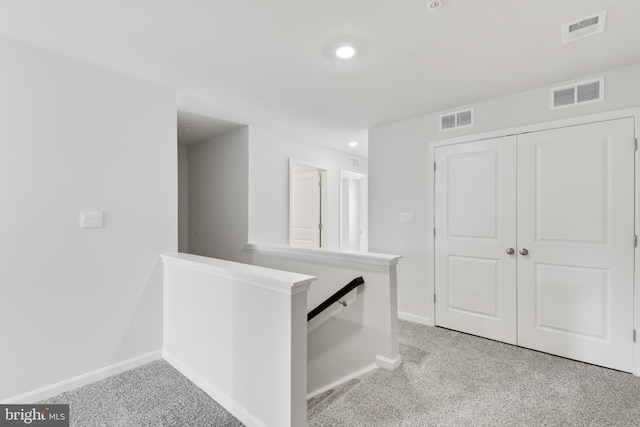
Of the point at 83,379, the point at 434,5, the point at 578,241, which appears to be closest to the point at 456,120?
the point at 578,241

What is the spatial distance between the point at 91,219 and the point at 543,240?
381cm

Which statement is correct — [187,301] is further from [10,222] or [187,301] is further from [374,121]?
[374,121]

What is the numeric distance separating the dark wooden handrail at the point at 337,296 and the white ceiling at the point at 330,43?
1.74 m

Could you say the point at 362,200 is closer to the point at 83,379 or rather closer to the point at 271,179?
the point at 271,179

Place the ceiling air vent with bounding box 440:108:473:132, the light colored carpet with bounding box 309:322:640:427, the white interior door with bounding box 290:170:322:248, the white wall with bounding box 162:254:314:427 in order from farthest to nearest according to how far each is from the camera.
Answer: the white interior door with bounding box 290:170:322:248
the ceiling air vent with bounding box 440:108:473:132
the light colored carpet with bounding box 309:322:640:427
the white wall with bounding box 162:254:314:427

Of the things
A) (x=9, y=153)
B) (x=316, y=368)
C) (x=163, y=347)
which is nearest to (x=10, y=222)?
(x=9, y=153)

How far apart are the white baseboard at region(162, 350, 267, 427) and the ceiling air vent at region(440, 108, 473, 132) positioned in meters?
3.20

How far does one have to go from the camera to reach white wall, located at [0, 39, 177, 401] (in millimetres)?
1971

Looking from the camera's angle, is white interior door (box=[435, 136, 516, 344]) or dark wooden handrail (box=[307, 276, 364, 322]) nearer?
dark wooden handrail (box=[307, 276, 364, 322])

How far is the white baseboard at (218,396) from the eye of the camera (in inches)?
69.6

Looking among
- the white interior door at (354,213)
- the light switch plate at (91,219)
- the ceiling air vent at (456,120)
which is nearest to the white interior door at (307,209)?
the white interior door at (354,213)

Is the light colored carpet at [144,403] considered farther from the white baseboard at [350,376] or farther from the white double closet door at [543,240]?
the white double closet door at [543,240]

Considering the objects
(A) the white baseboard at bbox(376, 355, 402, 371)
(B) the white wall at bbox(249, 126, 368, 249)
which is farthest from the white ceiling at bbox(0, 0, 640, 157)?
(A) the white baseboard at bbox(376, 355, 402, 371)

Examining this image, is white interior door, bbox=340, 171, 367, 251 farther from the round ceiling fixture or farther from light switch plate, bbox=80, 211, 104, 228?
the round ceiling fixture
